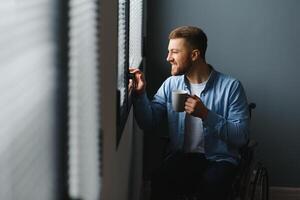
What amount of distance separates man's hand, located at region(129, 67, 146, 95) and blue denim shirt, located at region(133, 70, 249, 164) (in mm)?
46

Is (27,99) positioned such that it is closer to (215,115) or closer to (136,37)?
(215,115)

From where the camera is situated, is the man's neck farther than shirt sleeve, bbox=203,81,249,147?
Yes

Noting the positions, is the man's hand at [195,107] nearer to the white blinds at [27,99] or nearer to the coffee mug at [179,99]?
the coffee mug at [179,99]

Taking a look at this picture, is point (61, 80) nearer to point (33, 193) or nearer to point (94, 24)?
point (33, 193)

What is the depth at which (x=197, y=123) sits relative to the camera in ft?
7.73

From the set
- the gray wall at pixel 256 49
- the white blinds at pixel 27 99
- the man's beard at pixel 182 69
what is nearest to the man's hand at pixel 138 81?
the man's beard at pixel 182 69

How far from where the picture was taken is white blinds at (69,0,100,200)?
82cm

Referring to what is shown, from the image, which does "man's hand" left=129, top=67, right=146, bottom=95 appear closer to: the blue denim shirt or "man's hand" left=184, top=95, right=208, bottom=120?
the blue denim shirt

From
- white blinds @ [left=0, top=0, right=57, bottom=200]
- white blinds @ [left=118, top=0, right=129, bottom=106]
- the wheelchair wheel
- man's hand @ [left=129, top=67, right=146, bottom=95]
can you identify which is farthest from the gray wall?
white blinds @ [left=0, top=0, right=57, bottom=200]

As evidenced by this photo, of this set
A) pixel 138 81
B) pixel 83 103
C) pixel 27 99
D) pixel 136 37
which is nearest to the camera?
pixel 27 99

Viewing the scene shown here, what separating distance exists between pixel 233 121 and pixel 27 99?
1.74 metres

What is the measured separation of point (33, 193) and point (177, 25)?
2450 mm

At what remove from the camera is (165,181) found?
2240 millimetres

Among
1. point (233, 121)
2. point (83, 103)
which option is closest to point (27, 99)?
point (83, 103)
